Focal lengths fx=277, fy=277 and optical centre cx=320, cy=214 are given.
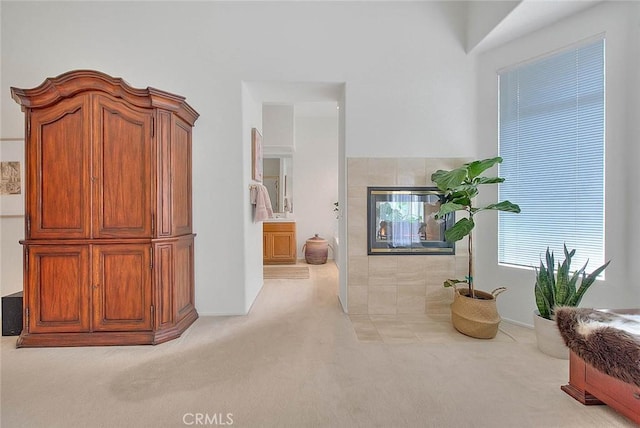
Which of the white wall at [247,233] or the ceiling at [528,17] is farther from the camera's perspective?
the white wall at [247,233]

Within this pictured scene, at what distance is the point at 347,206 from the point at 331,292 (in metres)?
1.34

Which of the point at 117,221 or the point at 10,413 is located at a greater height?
the point at 117,221

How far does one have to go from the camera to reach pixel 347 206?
9.66 ft

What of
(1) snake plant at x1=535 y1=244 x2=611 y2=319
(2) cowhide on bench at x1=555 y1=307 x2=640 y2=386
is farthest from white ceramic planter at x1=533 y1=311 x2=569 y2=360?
(2) cowhide on bench at x1=555 y1=307 x2=640 y2=386

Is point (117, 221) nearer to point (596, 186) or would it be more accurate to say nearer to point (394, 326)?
point (394, 326)

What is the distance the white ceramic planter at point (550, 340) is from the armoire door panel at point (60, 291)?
361 centimetres

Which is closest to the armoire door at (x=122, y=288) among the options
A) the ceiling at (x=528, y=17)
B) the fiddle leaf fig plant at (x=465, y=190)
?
the fiddle leaf fig plant at (x=465, y=190)

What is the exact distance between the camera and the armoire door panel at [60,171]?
221 cm

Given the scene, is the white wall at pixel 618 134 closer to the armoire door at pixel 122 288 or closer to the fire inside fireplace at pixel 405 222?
the fire inside fireplace at pixel 405 222

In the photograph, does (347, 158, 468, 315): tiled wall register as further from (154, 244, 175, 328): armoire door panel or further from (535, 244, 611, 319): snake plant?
(154, 244, 175, 328): armoire door panel

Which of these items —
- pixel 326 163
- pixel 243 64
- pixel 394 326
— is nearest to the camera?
pixel 394 326

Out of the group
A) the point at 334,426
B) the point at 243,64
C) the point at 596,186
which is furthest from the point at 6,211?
the point at 596,186

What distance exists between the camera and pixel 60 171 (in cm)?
223

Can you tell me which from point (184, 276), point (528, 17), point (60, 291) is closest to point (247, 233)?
point (184, 276)
